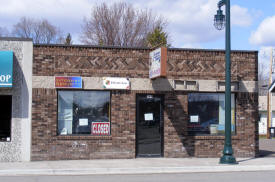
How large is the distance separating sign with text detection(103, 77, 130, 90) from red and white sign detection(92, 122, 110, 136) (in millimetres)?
1397

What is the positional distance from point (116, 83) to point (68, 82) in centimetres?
177

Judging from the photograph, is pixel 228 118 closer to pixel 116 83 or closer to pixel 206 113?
pixel 206 113

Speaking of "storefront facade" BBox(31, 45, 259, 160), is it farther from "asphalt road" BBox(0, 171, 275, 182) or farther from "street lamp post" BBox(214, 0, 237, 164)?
"asphalt road" BBox(0, 171, 275, 182)

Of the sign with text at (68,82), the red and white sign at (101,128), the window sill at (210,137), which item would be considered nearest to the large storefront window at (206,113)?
the window sill at (210,137)

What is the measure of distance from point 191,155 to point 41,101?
19.7 ft

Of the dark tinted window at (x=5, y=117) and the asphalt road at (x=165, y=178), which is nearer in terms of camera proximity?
the asphalt road at (x=165, y=178)

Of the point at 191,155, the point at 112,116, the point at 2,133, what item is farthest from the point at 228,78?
the point at 2,133

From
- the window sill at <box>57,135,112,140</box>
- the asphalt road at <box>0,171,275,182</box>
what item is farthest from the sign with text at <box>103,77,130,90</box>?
the asphalt road at <box>0,171,275,182</box>

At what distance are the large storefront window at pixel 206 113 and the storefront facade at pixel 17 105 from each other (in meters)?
6.14

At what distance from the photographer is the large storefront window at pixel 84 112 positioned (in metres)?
15.5

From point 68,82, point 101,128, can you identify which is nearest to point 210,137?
point 101,128

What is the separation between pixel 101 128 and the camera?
15.8 metres

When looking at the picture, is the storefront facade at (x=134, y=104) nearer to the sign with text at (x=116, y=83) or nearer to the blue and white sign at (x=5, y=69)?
the sign with text at (x=116, y=83)

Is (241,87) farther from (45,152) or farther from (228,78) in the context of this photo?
(45,152)
